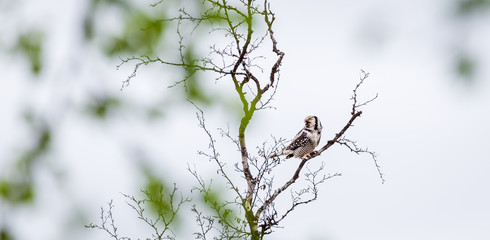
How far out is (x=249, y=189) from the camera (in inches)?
269

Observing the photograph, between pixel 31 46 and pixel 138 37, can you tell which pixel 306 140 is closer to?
pixel 138 37

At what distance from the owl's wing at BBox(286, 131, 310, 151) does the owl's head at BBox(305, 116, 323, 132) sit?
0.27 meters

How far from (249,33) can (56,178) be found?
4.59 meters

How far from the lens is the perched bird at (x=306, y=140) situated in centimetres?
781

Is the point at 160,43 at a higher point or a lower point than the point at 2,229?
higher

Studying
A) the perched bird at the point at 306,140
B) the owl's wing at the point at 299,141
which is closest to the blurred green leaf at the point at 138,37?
the perched bird at the point at 306,140

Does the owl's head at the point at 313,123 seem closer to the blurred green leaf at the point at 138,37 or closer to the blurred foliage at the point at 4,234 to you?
the blurred green leaf at the point at 138,37

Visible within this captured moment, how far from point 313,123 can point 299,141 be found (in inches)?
24.2

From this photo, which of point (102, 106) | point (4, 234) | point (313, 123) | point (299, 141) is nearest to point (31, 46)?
point (102, 106)

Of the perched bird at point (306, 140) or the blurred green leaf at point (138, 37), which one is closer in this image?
the blurred green leaf at point (138, 37)

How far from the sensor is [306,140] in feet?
26.3

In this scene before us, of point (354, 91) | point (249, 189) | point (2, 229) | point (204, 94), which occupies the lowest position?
point (2, 229)

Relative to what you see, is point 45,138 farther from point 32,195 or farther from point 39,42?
point 39,42

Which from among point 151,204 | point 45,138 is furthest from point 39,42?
point 151,204
